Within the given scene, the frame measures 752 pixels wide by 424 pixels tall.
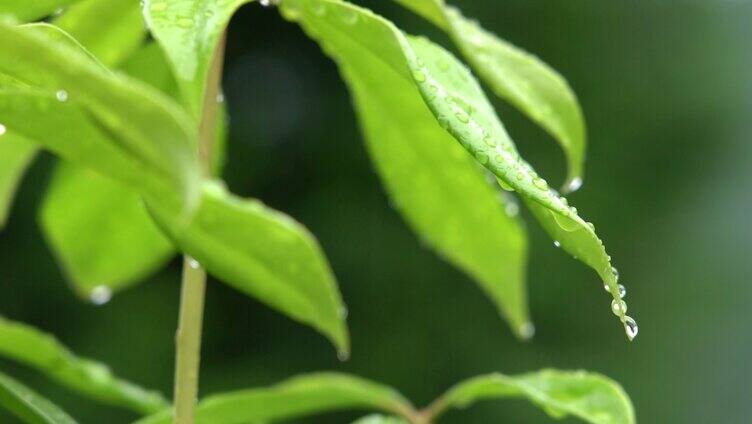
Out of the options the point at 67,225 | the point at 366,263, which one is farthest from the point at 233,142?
the point at 67,225

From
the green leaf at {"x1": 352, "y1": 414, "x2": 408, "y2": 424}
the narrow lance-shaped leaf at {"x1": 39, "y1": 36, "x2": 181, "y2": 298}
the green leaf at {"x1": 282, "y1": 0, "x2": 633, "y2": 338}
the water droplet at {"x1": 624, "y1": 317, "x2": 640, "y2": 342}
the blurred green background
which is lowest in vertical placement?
the blurred green background

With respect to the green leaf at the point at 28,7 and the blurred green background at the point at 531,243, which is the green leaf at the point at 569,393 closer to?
the green leaf at the point at 28,7

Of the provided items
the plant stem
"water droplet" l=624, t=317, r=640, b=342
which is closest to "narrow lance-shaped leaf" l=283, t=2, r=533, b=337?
the plant stem

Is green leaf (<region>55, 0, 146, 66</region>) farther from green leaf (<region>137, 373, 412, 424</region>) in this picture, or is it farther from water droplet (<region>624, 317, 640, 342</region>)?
water droplet (<region>624, 317, 640, 342</region>)

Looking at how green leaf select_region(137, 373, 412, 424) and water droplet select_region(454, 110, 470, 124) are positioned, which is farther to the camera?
green leaf select_region(137, 373, 412, 424)

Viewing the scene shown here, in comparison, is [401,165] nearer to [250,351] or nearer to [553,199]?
[553,199]

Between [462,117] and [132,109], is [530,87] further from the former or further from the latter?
[132,109]

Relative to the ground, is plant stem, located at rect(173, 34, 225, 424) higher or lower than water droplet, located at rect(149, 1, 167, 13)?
lower
